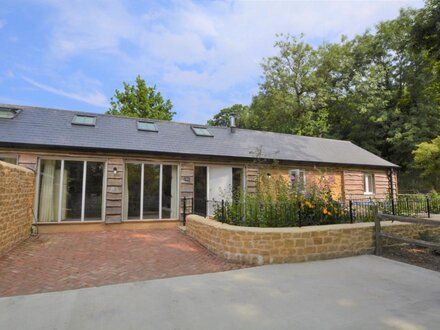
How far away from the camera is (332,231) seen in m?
6.34

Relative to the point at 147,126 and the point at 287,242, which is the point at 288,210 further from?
the point at 147,126

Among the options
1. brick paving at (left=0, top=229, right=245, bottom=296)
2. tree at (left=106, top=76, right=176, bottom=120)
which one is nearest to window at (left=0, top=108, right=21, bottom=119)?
brick paving at (left=0, top=229, right=245, bottom=296)

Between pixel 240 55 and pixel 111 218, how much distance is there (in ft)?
39.9

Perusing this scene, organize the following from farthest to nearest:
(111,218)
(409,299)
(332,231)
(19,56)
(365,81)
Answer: (365,81) < (19,56) < (111,218) < (332,231) < (409,299)

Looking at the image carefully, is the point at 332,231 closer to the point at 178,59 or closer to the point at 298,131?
the point at 178,59

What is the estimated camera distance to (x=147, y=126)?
12828 millimetres

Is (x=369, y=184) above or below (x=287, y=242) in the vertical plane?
above

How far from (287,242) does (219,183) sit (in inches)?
243

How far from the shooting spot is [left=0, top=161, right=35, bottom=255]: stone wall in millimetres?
6317

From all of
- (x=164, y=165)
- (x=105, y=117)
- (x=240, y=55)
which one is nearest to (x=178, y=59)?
(x=240, y=55)

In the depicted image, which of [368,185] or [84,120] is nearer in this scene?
[84,120]

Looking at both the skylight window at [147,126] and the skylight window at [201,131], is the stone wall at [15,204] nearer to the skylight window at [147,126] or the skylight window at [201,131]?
the skylight window at [147,126]

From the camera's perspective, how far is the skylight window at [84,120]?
448 inches

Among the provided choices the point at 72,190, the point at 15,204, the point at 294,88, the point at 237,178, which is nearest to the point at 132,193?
the point at 72,190
